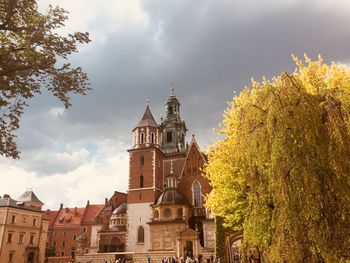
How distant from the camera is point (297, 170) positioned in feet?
30.8

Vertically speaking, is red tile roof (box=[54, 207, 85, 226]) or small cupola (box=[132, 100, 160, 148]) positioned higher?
small cupola (box=[132, 100, 160, 148])

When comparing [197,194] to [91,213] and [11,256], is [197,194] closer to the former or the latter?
[11,256]

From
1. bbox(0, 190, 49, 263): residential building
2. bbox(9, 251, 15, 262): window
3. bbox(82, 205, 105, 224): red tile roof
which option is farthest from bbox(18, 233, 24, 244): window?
bbox(82, 205, 105, 224): red tile roof

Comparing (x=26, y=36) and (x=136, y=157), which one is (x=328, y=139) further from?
(x=136, y=157)

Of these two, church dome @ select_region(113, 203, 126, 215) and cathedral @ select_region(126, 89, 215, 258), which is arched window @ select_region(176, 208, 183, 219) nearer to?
cathedral @ select_region(126, 89, 215, 258)

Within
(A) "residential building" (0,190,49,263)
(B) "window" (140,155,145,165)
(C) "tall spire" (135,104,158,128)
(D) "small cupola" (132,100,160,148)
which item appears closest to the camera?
(A) "residential building" (0,190,49,263)

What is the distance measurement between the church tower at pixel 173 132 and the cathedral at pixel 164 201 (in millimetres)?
6513

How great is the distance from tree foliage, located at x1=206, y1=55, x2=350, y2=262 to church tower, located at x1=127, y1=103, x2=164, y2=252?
34505 mm

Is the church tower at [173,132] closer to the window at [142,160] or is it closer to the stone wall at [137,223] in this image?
the window at [142,160]

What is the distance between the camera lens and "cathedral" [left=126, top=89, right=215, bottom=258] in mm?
39188

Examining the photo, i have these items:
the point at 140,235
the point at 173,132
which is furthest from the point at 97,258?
the point at 173,132

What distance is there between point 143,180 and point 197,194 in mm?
8180

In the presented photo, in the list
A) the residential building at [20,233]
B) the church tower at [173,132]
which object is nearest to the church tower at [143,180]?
the church tower at [173,132]

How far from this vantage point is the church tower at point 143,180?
143ft
